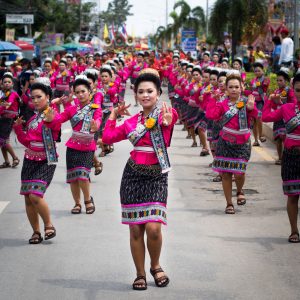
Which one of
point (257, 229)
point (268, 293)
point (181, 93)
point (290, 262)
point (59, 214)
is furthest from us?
point (181, 93)

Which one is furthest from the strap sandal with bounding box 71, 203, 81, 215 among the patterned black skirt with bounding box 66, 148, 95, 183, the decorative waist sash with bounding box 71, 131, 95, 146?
the decorative waist sash with bounding box 71, 131, 95, 146

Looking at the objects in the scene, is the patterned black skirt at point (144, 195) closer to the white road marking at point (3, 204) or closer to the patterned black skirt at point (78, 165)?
the patterned black skirt at point (78, 165)

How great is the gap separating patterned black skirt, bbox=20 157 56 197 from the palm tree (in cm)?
2639

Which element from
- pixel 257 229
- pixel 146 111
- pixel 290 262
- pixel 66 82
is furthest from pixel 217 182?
pixel 66 82

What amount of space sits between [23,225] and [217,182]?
4.08 metres

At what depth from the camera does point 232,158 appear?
33.6ft

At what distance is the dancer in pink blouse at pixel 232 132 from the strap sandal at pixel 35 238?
101 inches

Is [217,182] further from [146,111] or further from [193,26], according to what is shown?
[193,26]

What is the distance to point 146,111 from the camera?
6961mm

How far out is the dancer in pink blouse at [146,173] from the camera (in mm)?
6828

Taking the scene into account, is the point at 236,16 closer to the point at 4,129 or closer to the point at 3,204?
the point at 4,129

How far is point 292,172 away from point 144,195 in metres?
2.24

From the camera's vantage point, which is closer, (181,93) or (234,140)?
(234,140)

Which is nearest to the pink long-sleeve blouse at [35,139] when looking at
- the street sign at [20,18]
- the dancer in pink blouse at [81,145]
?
the dancer in pink blouse at [81,145]
